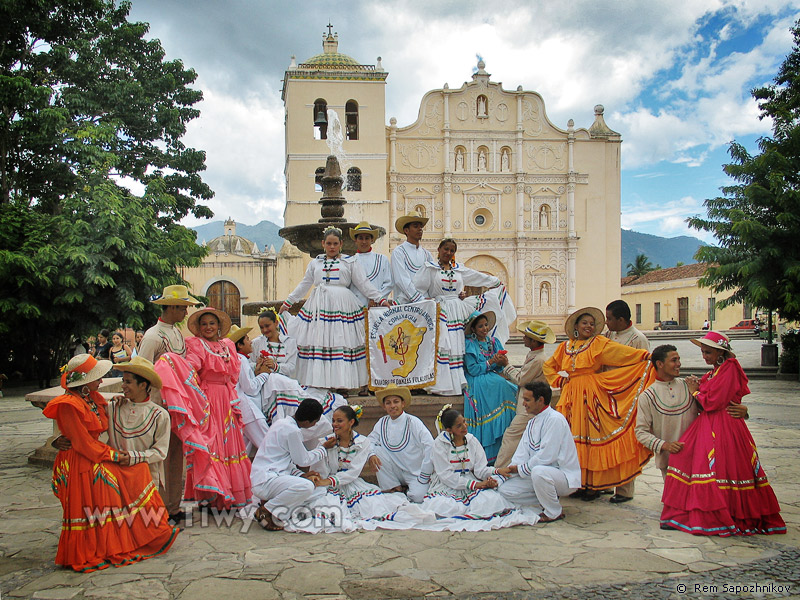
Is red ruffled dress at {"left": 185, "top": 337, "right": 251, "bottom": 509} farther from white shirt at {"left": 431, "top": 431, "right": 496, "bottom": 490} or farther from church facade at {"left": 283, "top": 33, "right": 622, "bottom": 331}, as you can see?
church facade at {"left": 283, "top": 33, "right": 622, "bottom": 331}

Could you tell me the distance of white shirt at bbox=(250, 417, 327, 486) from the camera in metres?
4.88

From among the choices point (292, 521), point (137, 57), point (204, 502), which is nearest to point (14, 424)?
point (204, 502)

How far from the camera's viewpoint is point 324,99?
1243 inches

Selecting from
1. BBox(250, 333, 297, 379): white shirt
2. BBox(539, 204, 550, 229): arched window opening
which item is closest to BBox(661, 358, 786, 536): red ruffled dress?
BBox(250, 333, 297, 379): white shirt

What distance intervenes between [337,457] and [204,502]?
3.52 ft

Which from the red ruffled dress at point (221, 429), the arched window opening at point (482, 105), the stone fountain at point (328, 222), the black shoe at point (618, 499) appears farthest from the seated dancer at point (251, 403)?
the arched window opening at point (482, 105)

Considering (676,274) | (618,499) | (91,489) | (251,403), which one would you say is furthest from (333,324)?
(676,274)

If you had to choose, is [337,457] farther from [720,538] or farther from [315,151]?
[315,151]

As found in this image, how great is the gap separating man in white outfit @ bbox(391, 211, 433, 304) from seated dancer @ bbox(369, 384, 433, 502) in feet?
4.47

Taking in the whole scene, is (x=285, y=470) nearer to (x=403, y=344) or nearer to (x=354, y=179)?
(x=403, y=344)

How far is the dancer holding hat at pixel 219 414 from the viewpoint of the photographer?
5004 millimetres

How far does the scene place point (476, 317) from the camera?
6484 mm

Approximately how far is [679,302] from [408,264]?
41.2 metres

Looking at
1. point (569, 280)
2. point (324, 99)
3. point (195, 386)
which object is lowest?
point (195, 386)
